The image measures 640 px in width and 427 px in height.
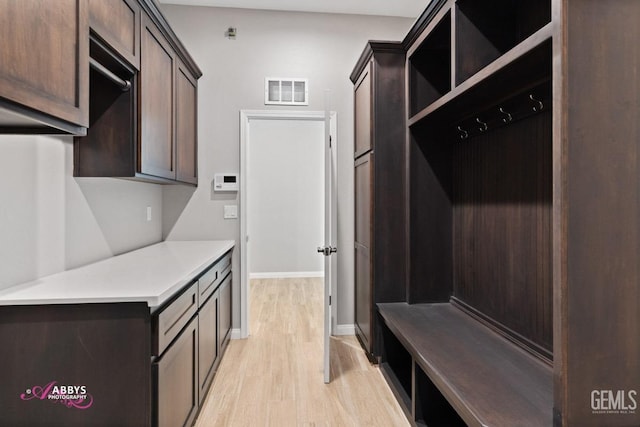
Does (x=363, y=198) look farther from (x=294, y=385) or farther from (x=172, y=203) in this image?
(x=172, y=203)

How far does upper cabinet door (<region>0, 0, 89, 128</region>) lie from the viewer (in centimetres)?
107

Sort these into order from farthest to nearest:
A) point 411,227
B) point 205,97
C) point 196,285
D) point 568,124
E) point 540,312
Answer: point 205,97 → point 411,227 → point 196,285 → point 540,312 → point 568,124

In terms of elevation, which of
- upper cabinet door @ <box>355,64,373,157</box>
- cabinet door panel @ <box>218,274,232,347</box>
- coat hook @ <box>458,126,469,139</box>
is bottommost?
cabinet door panel @ <box>218,274,232,347</box>

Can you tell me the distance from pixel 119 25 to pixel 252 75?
5.39 ft

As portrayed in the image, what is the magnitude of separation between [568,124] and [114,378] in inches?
71.7

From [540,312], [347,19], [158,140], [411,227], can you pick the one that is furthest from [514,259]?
[347,19]

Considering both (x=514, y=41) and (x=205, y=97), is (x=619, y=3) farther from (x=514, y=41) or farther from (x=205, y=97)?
(x=205, y=97)

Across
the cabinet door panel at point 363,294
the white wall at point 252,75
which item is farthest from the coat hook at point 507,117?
the white wall at point 252,75

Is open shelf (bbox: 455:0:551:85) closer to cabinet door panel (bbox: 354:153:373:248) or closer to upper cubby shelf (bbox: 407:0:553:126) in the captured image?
upper cubby shelf (bbox: 407:0:553:126)

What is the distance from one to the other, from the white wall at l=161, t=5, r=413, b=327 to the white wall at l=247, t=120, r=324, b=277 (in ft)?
8.18

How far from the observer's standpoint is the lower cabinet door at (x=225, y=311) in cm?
281

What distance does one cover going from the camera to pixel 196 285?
2045 millimetres

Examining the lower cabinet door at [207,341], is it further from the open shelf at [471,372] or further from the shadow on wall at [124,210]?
the open shelf at [471,372]

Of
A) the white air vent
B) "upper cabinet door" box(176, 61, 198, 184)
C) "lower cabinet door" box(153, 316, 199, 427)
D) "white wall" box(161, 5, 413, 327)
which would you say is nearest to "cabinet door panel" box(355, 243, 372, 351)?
"white wall" box(161, 5, 413, 327)
